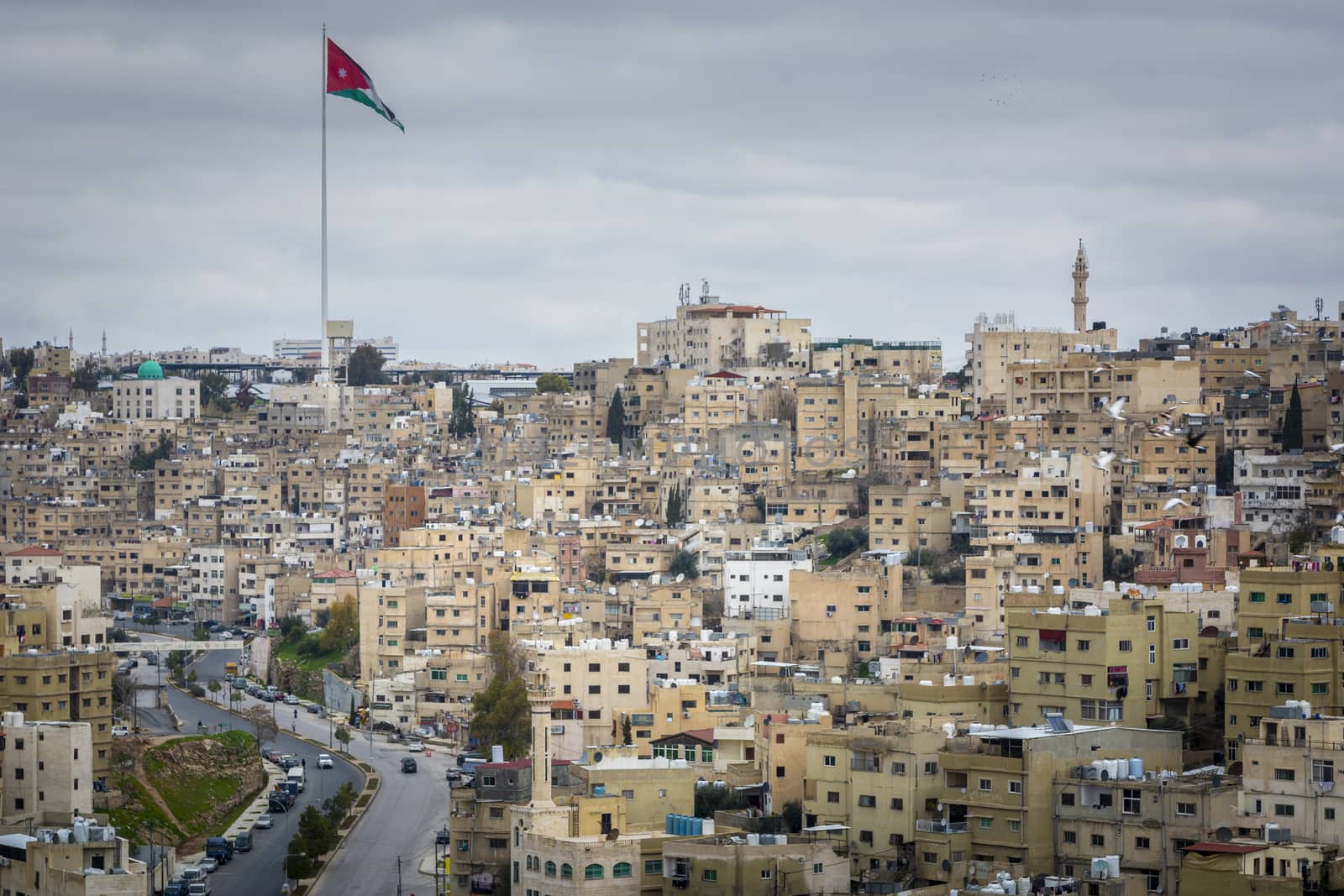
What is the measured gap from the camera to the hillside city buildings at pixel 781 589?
37844mm

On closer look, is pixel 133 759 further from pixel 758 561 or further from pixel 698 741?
pixel 758 561

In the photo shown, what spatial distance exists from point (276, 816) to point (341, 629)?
18.1m

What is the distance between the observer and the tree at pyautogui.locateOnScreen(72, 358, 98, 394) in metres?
126

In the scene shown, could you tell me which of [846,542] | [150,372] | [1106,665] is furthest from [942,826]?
[150,372]

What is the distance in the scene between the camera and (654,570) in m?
71.1

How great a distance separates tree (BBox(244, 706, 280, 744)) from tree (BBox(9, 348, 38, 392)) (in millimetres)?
65123

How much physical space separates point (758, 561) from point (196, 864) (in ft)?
64.4

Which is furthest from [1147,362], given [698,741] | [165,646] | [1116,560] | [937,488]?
[698,741]

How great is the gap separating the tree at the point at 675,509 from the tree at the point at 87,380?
2061 inches

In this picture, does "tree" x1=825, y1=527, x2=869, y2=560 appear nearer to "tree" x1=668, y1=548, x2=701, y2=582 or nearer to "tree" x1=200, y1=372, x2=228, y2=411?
"tree" x1=668, y1=548, x2=701, y2=582

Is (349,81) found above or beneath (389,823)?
above

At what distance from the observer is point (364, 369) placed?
443 ft

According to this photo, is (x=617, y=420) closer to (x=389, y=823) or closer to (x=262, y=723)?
(x=262, y=723)

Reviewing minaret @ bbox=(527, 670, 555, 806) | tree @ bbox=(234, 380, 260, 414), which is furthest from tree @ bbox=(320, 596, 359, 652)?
tree @ bbox=(234, 380, 260, 414)
